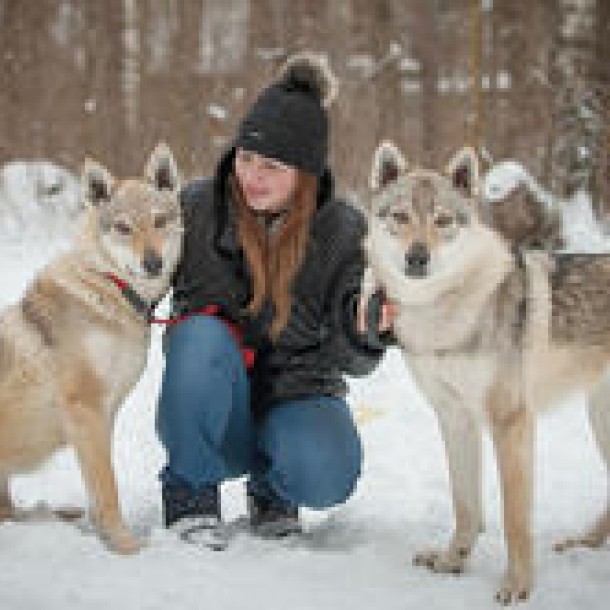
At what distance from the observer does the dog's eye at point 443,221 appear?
2270 millimetres

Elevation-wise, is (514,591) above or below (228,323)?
below

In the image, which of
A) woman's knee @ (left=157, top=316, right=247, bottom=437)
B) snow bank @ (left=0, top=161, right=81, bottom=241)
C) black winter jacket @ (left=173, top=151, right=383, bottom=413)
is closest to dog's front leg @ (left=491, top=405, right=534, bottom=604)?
black winter jacket @ (left=173, top=151, right=383, bottom=413)

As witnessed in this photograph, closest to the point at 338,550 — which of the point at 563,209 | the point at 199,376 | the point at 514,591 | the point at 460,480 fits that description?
the point at 460,480

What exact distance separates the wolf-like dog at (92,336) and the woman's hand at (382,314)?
0.60 meters

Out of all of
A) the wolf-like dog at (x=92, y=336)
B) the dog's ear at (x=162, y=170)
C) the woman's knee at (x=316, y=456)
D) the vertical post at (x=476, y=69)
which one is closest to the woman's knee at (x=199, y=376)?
the wolf-like dog at (x=92, y=336)

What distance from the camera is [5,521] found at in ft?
8.32

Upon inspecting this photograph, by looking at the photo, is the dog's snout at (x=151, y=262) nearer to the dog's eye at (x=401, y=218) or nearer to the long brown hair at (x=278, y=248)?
the long brown hair at (x=278, y=248)

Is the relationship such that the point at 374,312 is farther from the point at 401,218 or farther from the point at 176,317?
the point at 176,317

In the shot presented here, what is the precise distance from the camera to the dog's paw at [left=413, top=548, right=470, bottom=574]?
7.58 ft

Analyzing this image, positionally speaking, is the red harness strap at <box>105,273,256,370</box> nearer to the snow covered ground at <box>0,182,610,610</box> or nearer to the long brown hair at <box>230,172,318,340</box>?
the long brown hair at <box>230,172,318,340</box>

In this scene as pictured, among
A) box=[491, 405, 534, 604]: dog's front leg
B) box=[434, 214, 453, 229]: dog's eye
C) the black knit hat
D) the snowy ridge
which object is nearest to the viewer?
box=[491, 405, 534, 604]: dog's front leg

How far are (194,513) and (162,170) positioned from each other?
1.07 m

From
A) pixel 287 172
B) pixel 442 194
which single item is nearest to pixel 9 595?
pixel 287 172

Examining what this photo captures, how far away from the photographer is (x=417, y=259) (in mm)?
2195
